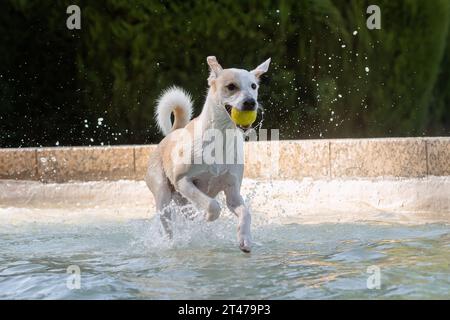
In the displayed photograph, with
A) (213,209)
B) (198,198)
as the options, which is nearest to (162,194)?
(198,198)

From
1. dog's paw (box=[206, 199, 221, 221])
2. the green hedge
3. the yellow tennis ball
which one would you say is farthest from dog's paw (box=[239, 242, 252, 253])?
the green hedge

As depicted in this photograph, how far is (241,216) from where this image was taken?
15.1 ft

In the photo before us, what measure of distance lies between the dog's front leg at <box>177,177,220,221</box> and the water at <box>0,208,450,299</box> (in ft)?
0.71

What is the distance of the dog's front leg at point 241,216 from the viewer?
14.5 ft

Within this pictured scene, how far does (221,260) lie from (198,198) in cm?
51

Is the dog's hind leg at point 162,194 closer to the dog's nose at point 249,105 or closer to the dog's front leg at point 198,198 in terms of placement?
the dog's front leg at point 198,198

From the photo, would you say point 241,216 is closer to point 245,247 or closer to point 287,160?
point 245,247

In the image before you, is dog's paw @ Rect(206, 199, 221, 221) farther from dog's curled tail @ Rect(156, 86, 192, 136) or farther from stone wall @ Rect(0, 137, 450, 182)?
stone wall @ Rect(0, 137, 450, 182)

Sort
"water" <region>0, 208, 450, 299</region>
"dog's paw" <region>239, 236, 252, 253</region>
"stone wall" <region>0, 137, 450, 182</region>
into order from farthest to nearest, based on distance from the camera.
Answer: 1. "stone wall" <region>0, 137, 450, 182</region>
2. "dog's paw" <region>239, 236, 252, 253</region>
3. "water" <region>0, 208, 450, 299</region>

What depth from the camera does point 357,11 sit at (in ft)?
28.2

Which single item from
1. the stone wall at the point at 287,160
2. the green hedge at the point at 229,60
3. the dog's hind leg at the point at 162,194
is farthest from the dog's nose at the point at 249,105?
the green hedge at the point at 229,60

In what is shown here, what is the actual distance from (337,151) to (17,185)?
9.11 feet

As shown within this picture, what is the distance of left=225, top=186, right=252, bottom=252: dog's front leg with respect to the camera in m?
4.43
